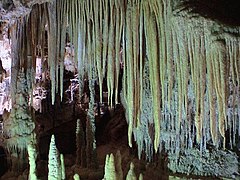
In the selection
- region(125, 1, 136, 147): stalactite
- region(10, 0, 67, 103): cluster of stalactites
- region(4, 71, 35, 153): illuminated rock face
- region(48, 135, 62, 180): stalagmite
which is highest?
region(10, 0, 67, 103): cluster of stalactites

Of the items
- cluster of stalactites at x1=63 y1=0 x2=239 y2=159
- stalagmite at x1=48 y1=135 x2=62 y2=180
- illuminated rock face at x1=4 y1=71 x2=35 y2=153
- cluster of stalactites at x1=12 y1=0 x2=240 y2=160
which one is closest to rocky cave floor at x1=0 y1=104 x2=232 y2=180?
illuminated rock face at x1=4 y1=71 x2=35 y2=153

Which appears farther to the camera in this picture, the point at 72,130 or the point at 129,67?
the point at 72,130

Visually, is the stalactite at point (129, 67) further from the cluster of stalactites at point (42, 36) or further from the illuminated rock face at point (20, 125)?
the illuminated rock face at point (20, 125)

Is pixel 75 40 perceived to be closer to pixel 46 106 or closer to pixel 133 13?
pixel 133 13

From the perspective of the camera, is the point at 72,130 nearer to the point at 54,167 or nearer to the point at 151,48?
the point at 54,167

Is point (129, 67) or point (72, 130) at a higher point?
point (129, 67)

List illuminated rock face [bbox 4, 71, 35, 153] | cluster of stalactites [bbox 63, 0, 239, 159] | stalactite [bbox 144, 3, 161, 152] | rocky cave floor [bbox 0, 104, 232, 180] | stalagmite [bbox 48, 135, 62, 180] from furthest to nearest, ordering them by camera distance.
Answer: rocky cave floor [bbox 0, 104, 232, 180] < illuminated rock face [bbox 4, 71, 35, 153] < stalagmite [bbox 48, 135, 62, 180] < stalactite [bbox 144, 3, 161, 152] < cluster of stalactites [bbox 63, 0, 239, 159]

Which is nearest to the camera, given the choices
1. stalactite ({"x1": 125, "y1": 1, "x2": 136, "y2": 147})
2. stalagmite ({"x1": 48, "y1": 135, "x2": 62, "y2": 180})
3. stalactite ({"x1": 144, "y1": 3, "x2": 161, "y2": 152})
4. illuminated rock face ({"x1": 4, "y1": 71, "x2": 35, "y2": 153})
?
stalactite ({"x1": 144, "y1": 3, "x2": 161, "y2": 152})

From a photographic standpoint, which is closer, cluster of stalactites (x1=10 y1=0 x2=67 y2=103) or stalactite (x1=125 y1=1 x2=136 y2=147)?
stalactite (x1=125 y1=1 x2=136 y2=147)

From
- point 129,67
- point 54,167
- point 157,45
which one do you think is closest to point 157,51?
point 157,45

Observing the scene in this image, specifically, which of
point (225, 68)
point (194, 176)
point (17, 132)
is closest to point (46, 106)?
point (17, 132)

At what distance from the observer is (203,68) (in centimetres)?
371

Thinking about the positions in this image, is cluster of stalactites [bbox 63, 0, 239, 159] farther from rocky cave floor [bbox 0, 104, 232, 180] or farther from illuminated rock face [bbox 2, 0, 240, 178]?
rocky cave floor [bbox 0, 104, 232, 180]

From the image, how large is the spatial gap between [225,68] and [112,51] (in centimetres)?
130
